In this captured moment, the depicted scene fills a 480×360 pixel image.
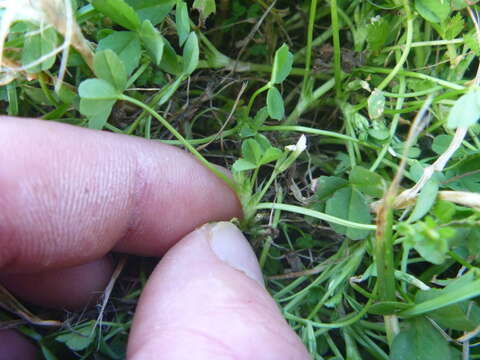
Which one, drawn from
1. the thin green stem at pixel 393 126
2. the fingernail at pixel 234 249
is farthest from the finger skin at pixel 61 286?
the thin green stem at pixel 393 126

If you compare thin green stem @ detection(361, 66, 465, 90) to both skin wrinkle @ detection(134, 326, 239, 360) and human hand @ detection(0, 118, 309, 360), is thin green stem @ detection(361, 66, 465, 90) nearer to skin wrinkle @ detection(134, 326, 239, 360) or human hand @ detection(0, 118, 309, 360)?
human hand @ detection(0, 118, 309, 360)

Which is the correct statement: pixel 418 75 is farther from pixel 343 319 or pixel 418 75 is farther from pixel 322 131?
pixel 343 319

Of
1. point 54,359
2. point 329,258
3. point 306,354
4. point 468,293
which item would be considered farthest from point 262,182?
point 54,359

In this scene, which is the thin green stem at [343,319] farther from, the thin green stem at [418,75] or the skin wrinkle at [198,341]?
the thin green stem at [418,75]

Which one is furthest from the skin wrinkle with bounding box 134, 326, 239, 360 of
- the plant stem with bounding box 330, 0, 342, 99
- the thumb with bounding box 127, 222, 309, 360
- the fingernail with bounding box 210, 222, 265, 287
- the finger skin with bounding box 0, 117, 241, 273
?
the plant stem with bounding box 330, 0, 342, 99

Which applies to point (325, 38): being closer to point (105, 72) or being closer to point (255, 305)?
point (105, 72)

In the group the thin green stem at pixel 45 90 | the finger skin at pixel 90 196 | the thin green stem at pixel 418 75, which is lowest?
the finger skin at pixel 90 196

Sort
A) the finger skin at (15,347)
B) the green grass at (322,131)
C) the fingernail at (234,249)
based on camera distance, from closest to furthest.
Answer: the green grass at (322,131) → the fingernail at (234,249) → the finger skin at (15,347)
